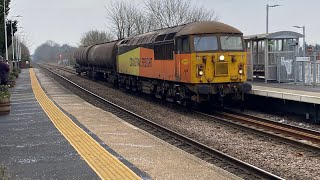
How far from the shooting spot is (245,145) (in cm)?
1151

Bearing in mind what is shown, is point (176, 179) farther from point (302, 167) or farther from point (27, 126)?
point (27, 126)

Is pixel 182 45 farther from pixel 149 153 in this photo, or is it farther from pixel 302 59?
pixel 149 153

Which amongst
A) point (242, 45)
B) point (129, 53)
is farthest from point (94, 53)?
point (242, 45)

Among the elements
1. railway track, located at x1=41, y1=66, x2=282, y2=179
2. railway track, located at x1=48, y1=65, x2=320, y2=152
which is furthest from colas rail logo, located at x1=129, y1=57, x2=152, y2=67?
railway track, located at x1=41, y1=66, x2=282, y2=179

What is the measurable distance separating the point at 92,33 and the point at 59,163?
8320 cm

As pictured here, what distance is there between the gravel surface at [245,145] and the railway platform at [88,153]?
56.4 inches

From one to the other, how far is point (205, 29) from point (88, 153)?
886cm

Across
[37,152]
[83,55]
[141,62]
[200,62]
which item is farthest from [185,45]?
[83,55]

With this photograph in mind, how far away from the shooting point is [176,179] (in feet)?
25.2

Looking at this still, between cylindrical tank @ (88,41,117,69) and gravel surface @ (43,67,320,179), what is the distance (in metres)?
11.5

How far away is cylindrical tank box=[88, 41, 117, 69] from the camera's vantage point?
3016 centimetres

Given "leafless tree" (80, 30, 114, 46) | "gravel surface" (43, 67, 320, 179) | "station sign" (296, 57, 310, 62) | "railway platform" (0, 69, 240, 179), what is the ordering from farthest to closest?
"leafless tree" (80, 30, 114, 46), "station sign" (296, 57, 310, 62), "gravel surface" (43, 67, 320, 179), "railway platform" (0, 69, 240, 179)

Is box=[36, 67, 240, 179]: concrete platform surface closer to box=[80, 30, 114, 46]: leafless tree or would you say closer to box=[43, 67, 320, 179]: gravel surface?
box=[43, 67, 320, 179]: gravel surface

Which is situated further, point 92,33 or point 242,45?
point 92,33
